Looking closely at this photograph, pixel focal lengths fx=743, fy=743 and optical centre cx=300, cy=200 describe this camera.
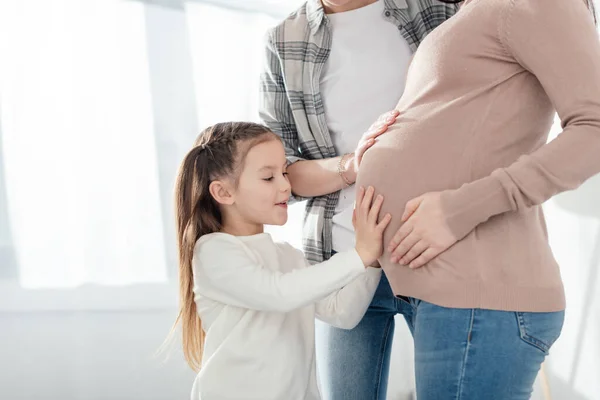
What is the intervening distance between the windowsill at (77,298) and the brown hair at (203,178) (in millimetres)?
930

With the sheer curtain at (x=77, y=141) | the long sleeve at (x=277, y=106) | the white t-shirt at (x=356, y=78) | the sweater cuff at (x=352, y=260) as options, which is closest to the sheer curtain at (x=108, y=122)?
the sheer curtain at (x=77, y=141)

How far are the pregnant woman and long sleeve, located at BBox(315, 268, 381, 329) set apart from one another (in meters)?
0.27

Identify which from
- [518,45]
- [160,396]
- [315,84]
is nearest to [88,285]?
[160,396]

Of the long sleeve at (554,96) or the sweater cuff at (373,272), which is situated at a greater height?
the long sleeve at (554,96)

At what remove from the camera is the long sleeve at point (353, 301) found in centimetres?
150

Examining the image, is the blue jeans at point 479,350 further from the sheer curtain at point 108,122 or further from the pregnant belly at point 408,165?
the sheer curtain at point 108,122

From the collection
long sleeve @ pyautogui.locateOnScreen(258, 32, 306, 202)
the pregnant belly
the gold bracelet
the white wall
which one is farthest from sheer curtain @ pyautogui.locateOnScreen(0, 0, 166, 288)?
the pregnant belly

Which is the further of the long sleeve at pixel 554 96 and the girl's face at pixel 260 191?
the girl's face at pixel 260 191

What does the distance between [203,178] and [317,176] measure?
0.80 feet

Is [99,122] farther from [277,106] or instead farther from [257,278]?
[257,278]

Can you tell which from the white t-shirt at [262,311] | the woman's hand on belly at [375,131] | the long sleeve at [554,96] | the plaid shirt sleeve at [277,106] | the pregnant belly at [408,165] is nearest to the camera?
the long sleeve at [554,96]

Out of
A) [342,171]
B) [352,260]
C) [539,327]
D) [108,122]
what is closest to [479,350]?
[539,327]

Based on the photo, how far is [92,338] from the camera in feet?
8.18

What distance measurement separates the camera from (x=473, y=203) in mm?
1121
